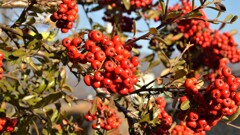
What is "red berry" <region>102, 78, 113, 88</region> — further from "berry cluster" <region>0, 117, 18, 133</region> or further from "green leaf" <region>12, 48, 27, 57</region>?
"berry cluster" <region>0, 117, 18, 133</region>

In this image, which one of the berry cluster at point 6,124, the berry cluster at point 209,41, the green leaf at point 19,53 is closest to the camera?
the green leaf at point 19,53

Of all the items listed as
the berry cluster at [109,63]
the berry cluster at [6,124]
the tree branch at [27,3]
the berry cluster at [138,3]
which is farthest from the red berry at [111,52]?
the berry cluster at [138,3]

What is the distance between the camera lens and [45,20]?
99.7 inches

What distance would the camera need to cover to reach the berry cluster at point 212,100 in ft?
4.40

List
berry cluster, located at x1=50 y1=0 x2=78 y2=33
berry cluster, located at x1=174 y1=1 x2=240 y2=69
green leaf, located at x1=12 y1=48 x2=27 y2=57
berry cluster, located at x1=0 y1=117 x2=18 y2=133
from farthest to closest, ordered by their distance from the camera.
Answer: berry cluster, located at x1=174 y1=1 x2=240 y2=69 → berry cluster, located at x1=0 y1=117 x2=18 y2=133 → green leaf, located at x1=12 y1=48 x2=27 y2=57 → berry cluster, located at x1=50 y1=0 x2=78 y2=33

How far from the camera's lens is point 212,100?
1378 mm

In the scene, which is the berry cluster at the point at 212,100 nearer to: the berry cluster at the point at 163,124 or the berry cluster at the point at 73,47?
the berry cluster at the point at 163,124

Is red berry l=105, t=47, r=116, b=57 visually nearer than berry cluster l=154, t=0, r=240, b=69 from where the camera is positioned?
Yes

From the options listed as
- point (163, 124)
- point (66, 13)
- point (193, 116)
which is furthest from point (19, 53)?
point (193, 116)

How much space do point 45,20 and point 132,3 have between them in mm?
713

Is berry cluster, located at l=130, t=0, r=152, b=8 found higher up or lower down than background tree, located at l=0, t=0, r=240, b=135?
higher up

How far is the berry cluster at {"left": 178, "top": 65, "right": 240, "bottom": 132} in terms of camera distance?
4.40 feet

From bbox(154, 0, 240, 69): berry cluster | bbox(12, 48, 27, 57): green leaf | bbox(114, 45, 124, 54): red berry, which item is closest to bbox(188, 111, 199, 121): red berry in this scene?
bbox(114, 45, 124, 54): red berry

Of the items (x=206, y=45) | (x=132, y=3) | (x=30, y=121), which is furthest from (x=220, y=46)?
(x=30, y=121)
